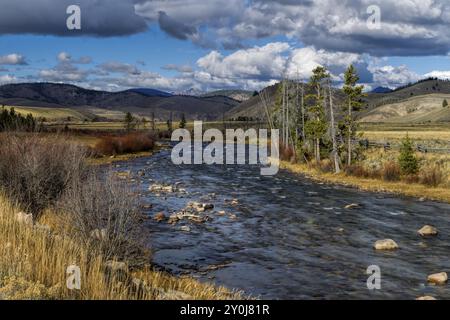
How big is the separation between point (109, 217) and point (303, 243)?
34.5 feet

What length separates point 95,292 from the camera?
895cm

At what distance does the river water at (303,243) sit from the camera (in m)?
15.9

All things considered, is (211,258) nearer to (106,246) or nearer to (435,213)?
(106,246)

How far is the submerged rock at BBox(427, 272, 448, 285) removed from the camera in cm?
1622

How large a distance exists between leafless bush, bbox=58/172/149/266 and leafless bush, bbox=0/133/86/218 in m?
3.78

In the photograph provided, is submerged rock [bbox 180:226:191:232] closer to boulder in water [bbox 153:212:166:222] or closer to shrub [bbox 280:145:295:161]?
boulder in water [bbox 153:212:166:222]

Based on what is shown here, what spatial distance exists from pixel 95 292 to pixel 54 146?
1309cm

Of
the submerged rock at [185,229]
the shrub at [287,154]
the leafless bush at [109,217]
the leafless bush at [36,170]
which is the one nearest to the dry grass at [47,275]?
the leafless bush at [109,217]

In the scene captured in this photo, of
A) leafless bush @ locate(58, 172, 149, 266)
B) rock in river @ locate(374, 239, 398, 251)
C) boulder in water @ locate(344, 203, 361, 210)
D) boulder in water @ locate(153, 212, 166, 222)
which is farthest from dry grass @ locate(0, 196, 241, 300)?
boulder in water @ locate(344, 203, 361, 210)

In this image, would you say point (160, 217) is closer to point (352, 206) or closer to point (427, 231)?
point (352, 206)

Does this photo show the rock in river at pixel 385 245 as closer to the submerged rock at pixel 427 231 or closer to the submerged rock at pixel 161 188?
the submerged rock at pixel 427 231

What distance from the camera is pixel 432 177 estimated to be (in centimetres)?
3975

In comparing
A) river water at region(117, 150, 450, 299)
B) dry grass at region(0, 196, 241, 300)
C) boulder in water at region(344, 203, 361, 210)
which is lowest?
river water at region(117, 150, 450, 299)
